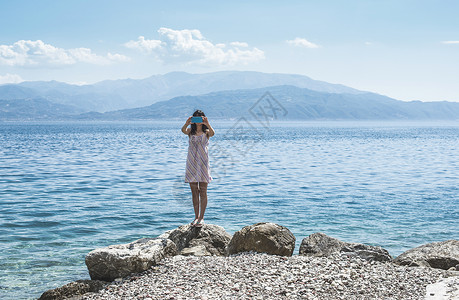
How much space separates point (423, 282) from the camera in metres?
8.31

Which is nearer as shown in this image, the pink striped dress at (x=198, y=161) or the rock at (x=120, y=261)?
the rock at (x=120, y=261)

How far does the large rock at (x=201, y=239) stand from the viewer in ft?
34.7

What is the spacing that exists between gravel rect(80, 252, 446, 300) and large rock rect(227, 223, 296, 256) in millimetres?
455

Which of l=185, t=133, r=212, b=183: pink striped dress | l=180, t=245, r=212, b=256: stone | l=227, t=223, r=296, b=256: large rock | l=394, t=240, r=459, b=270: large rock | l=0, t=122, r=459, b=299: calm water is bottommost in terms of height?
l=0, t=122, r=459, b=299: calm water

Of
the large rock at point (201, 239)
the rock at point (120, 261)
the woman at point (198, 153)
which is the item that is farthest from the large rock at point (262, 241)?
the rock at point (120, 261)

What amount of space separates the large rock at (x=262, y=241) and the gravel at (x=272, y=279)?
1.49 ft

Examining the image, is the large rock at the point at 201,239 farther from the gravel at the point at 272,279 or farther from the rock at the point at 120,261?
the rock at the point at 120,261

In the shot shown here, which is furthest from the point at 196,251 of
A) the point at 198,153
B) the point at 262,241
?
the point at 198,153

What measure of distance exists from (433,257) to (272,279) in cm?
450

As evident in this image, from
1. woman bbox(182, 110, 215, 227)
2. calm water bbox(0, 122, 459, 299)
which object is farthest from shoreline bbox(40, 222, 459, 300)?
calm water bbox(0, 122, 459, 299)

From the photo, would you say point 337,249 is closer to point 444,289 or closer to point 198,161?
point 444,289

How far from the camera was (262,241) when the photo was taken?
10.0 meters

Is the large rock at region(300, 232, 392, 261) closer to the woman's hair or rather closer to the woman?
the woman

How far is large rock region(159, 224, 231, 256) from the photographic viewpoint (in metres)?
10.6
